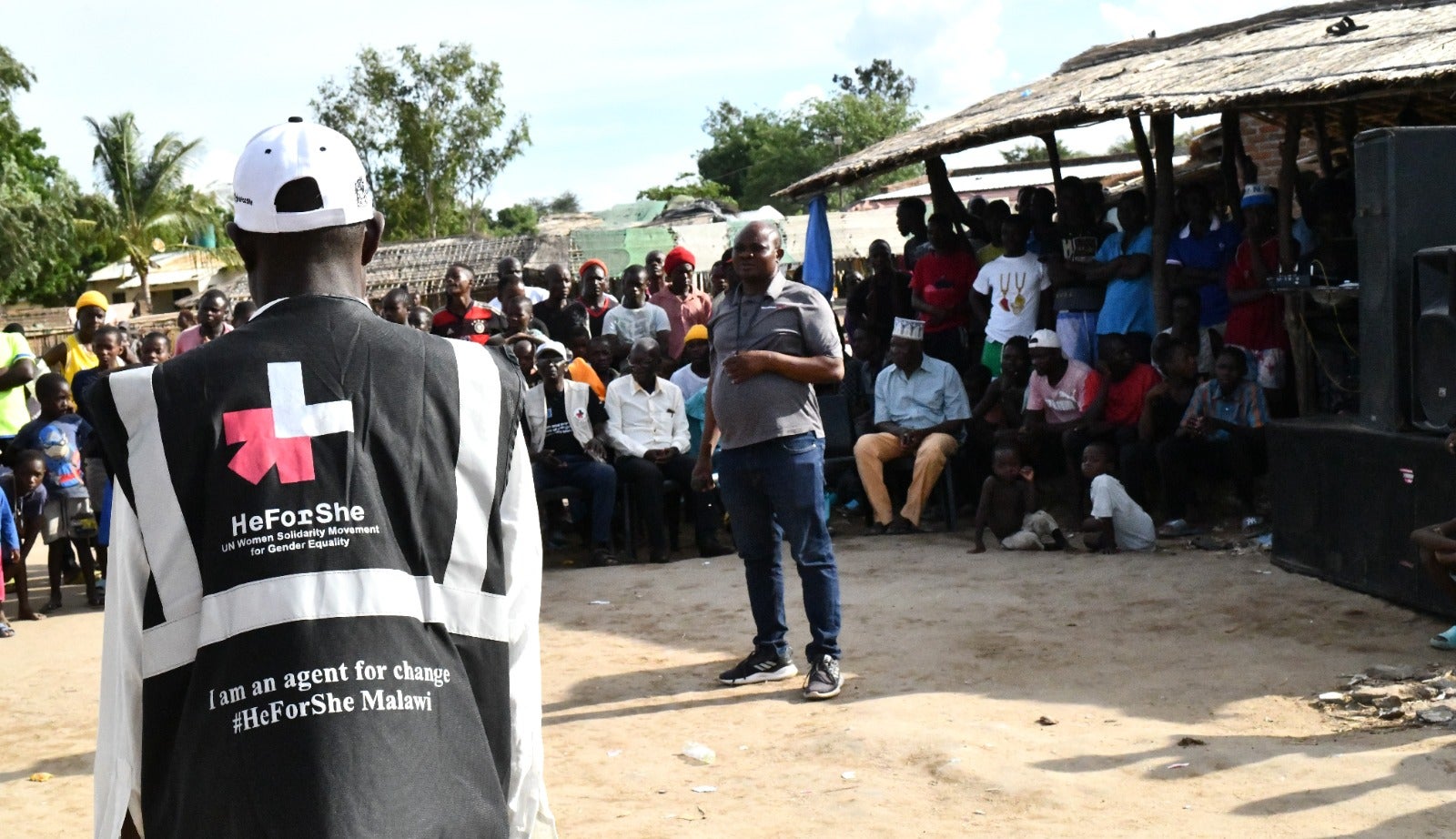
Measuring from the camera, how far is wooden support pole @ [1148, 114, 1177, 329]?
9.80 metres

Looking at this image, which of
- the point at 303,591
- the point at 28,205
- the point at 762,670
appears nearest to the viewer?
the point at 303,591

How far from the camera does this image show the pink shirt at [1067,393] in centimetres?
960

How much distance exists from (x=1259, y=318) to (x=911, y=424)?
7.66ft

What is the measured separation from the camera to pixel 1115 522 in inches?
342

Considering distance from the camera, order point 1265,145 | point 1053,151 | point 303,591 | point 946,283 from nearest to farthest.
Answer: point 303,591
point 946,283
point 1053,151
point 1265,145

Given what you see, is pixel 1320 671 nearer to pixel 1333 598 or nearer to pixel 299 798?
pixel 1333 598

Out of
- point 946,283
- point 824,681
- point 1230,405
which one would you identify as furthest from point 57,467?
point 1230,405

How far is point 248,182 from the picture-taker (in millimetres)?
2031

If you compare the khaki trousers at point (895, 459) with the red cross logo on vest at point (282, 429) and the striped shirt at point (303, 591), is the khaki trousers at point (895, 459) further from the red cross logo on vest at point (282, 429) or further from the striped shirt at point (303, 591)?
the red cross logo on vest at point (282, 429)

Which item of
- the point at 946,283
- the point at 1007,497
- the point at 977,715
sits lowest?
the point at 977,715

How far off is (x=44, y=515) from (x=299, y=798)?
798 cm

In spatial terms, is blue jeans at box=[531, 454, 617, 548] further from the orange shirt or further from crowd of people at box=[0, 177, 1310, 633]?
the orange shirt

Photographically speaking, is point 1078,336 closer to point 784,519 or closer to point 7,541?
point 784,519

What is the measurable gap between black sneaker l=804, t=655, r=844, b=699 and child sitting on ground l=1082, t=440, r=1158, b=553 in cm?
331
